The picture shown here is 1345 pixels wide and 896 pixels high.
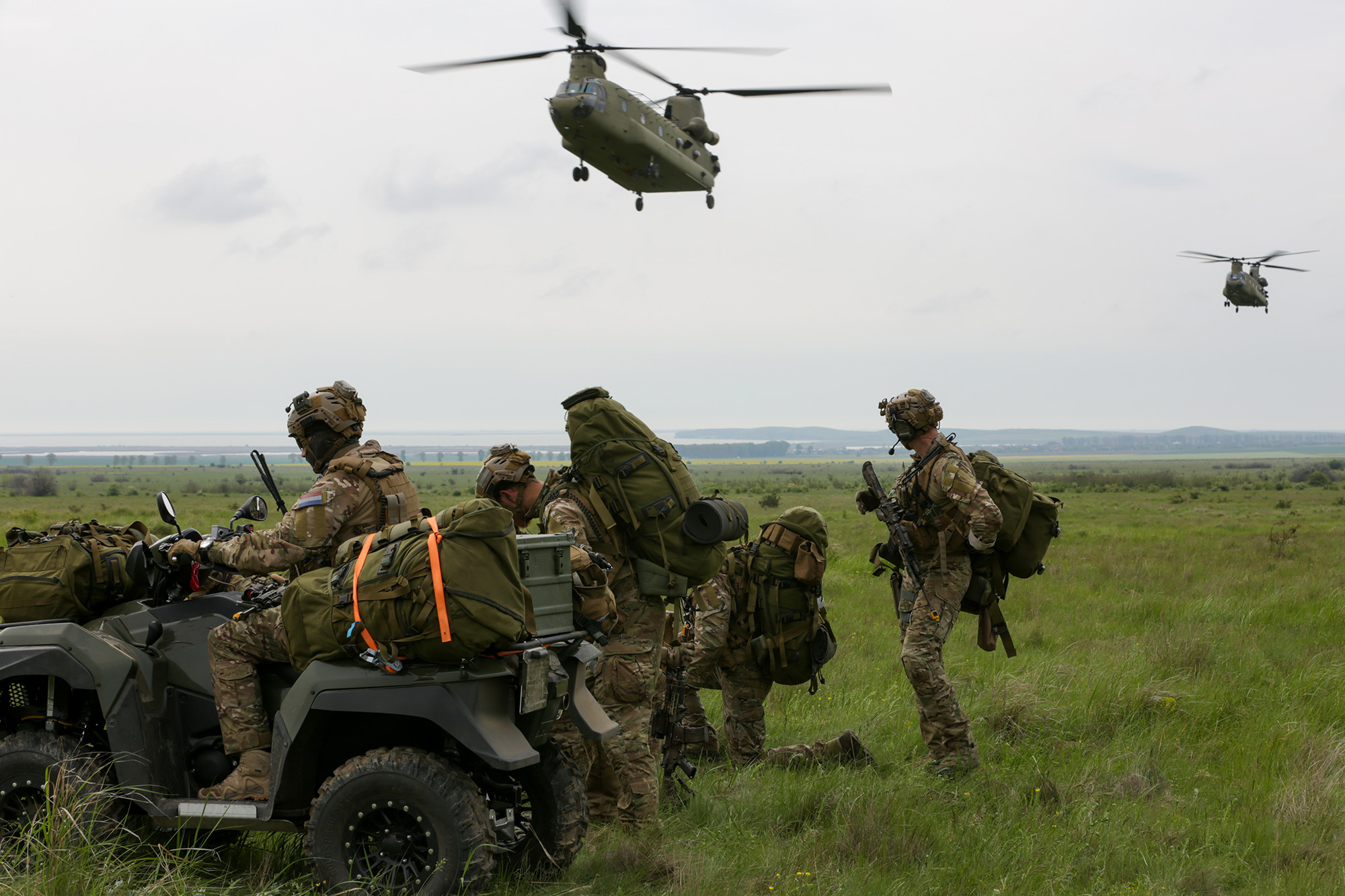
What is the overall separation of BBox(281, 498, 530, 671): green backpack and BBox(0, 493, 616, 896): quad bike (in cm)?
15

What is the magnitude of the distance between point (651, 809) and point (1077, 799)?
257 cm

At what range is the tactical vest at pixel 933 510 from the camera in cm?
757

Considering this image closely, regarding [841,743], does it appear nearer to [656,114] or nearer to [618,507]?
[618,507]

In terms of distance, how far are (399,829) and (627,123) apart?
872 inches

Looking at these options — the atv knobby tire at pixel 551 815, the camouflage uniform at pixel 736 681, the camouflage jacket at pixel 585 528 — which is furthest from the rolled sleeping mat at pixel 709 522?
the camouflage uniform at pixel 736 681

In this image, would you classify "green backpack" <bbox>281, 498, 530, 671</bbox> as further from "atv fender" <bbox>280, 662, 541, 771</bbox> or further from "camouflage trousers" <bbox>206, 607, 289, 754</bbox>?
"camouflage trousers" <bbox>206, 607, 289, 754</bbox>

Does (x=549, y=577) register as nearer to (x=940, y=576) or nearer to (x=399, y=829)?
(x=399, y=829)

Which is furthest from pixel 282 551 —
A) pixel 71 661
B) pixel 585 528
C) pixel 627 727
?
pixel 627 727

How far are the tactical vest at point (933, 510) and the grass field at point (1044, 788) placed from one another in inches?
57.4

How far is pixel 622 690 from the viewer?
18.5 feet

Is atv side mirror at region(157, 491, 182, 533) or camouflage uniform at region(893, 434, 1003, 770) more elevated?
atv side mirror at region(157, 491, 182, 533)

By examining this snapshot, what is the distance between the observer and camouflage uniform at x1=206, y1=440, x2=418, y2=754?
4.50 metres

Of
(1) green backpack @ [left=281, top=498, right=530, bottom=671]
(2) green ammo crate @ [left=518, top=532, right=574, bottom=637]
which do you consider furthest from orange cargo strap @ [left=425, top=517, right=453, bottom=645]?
(2) green ammo crate @ [left=518, top=532, right=574, bottom=637]

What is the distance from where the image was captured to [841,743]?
7.12 meters
